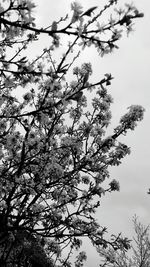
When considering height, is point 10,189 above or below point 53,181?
below

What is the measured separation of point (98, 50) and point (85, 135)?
192 inches

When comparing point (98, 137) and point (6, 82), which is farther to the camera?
point (98, 137)

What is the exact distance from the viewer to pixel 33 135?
5156 millimetres

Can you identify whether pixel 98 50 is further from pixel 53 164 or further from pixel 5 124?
pixel 5 124

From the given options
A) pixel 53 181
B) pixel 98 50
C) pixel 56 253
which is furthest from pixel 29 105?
pixel 98 50

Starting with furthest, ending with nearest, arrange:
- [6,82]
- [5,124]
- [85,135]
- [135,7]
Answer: [85,135] < [5,124] < [6,82] < [135,7]

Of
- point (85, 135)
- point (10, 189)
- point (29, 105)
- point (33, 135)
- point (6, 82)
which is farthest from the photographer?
point (85, 135)

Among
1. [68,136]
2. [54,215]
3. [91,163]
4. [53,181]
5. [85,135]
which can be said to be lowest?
[54,215]

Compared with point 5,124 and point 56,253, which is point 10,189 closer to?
point 5,124

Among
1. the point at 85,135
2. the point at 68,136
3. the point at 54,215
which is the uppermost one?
the point at 85,135

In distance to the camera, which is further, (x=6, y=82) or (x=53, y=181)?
(x=53, y=181)

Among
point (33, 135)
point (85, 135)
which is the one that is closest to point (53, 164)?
point (33, 135)

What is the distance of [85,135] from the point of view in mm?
7543

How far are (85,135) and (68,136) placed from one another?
679mm
